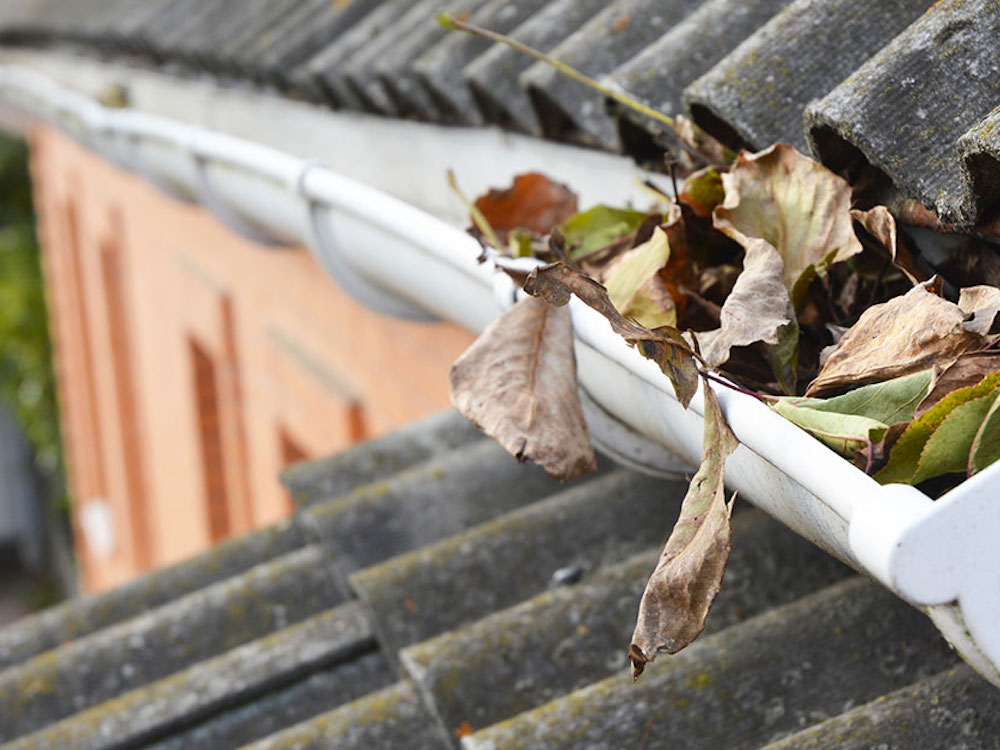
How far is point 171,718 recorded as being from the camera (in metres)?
1.39

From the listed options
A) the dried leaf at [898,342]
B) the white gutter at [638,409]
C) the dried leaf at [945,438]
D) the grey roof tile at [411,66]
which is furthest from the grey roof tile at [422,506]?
the dried leaf at [945,438]

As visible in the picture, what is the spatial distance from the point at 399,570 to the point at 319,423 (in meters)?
2.09

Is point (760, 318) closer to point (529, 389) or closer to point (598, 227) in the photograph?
point (529, 389)

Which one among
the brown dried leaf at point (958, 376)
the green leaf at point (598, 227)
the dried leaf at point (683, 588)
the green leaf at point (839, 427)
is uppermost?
the green leaf at point (598, 227)

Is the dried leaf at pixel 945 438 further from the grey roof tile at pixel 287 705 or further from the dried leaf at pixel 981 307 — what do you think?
the grey roof tile at pixel 287 705

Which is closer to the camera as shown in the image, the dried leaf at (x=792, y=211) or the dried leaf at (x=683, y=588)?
the dried leaf at (x=683, y=588)

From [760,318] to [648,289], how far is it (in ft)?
0.49

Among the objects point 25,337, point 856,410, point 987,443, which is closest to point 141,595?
point 856,410

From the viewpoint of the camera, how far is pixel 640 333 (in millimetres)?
811

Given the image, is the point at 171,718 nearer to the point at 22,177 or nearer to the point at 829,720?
the point at 829,720

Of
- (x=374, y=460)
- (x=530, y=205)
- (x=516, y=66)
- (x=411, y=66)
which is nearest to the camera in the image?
(x=530, y=205)

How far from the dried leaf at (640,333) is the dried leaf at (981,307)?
0.59 ft

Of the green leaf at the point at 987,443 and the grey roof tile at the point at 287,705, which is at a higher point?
the green leaf at the point at 987,443

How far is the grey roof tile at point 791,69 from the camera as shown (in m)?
1.13
